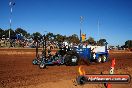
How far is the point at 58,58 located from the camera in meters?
17.9

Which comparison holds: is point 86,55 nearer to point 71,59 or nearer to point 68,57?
point 71,59

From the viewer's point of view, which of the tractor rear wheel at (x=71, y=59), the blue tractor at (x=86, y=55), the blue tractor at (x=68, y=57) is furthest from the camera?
the blue tractor at (x=86, y=55)

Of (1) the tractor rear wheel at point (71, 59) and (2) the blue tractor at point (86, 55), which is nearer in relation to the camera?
(1) the tractor rear wheel at point (71, 59)

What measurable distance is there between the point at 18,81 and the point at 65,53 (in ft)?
24.3

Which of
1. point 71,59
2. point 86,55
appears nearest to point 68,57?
point 71,59

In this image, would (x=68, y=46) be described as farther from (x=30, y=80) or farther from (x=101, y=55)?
(x=30, y=80)

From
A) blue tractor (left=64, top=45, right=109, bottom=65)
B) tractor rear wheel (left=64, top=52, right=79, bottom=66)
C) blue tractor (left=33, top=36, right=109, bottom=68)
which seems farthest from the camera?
blue tractor (left=64, top=45, right=109, bottom=65)

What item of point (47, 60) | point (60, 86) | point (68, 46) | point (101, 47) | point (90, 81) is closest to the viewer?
point (90, 81)

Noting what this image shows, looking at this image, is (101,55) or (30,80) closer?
(30,80)

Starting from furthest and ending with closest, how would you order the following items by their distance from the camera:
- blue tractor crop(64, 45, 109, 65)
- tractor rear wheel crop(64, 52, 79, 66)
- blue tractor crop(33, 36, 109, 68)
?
blue tractor crop(64, 45, 109, 65), tractor rear wheel crop(64, 52, 79, 66), blue tractor crop(33, 36, 109, 68)

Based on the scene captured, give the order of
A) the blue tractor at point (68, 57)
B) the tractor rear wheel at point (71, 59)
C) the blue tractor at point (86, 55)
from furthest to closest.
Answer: the blue tractor at point (86, 55), the tractor rear wheel at point (71, 59), the blue tractor at point (68, 57)

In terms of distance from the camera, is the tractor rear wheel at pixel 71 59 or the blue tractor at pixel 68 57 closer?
the blue tractor at pixel 68 57

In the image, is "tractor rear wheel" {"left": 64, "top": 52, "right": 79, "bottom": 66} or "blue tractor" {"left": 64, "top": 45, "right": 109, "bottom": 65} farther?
"blue tractor" {"left": 64, "top": 45, "right": 109, "bottom": 65}

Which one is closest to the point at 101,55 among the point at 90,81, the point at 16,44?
the point at 90,81
